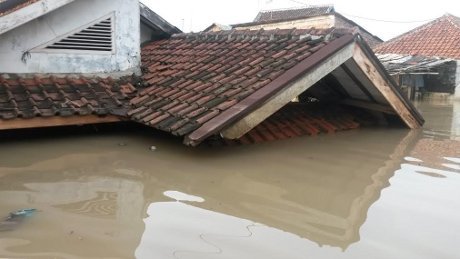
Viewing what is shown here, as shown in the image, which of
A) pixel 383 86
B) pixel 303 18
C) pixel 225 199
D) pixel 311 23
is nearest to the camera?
pixel 225 199

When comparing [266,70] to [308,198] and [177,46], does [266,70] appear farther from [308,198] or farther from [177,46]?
[177,46]

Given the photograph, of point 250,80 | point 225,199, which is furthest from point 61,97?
point 225,199

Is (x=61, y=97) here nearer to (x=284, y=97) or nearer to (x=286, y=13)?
(x=284, y=97)

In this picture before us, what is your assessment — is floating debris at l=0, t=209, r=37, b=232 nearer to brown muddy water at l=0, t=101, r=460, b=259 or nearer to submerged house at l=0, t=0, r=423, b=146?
brown muddy water at l=0, t=101, r=460, b=259

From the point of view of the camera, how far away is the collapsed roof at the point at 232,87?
15.5 ft

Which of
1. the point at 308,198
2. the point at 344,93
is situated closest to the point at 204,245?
the point at 308,198

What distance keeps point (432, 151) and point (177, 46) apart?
16.4ft

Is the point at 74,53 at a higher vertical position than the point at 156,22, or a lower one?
lower

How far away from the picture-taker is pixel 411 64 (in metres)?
14.4

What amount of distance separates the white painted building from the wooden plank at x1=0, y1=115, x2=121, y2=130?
1428 millimetres

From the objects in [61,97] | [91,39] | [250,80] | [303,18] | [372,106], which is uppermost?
[303,18]

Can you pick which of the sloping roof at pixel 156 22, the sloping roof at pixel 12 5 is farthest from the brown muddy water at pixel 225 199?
the sloping roof at pixel 156 22

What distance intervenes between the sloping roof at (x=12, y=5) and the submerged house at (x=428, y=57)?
11.2m

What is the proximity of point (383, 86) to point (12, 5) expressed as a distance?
557 cm
